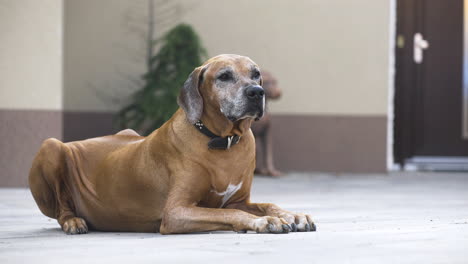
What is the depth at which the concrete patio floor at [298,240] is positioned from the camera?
271cm

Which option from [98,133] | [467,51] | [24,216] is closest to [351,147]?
[467,51]

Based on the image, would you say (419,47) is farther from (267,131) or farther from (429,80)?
(267,131)

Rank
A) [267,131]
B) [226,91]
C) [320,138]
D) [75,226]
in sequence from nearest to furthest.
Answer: [226,91] < [75,226] < [267,131] < [320,138]

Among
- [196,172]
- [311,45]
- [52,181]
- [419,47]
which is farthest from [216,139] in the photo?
[419,47]

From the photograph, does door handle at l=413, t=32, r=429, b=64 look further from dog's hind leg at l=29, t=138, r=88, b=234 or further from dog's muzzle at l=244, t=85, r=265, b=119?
dog's hind leg at l=29, t=138, r=88, b=234

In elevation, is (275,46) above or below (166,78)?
above

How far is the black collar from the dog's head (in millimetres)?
44

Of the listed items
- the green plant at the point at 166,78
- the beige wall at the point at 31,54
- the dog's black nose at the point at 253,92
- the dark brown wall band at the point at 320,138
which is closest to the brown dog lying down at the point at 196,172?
the dog's black nose at the point at 253,92

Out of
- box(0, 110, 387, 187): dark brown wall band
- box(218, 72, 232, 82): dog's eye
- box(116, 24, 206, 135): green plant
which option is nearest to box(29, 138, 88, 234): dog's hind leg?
box(218, 72, 232, 82): dog's eye

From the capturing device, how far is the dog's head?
3.49m

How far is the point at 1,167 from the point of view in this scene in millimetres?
6410

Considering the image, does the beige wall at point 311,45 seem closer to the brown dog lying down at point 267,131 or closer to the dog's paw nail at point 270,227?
the brown dog lying down at point 267,131

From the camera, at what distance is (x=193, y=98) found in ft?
11.6

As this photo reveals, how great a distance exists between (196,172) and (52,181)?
0.90m
